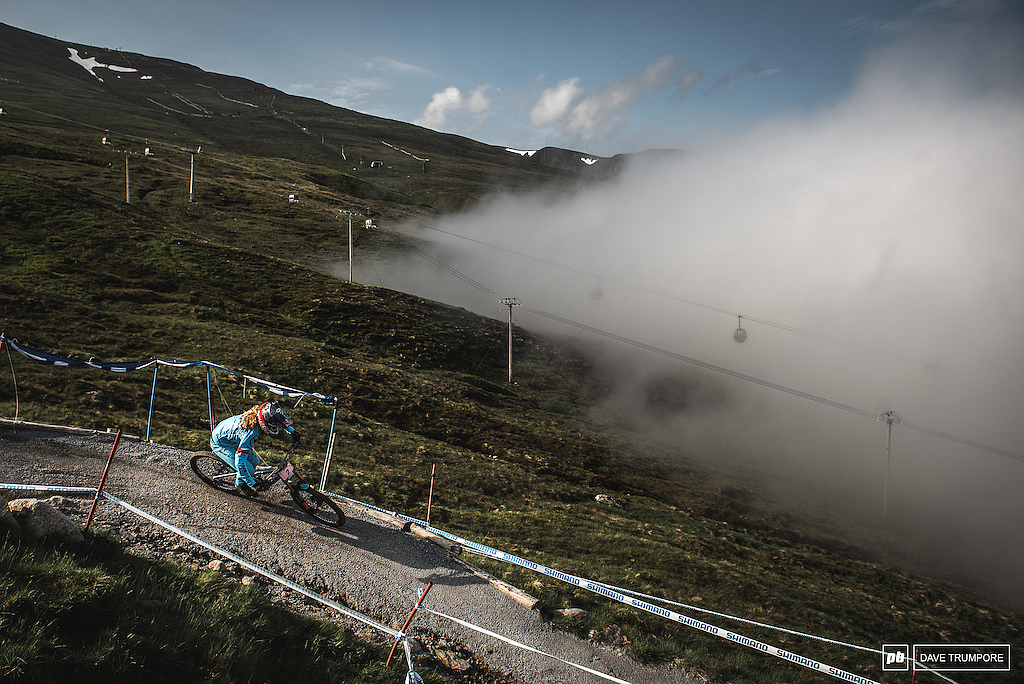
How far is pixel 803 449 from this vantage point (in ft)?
230

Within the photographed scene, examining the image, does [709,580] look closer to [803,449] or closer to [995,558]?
[995,558]

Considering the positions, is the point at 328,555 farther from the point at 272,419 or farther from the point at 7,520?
the point at 7,520

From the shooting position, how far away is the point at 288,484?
44.3ft

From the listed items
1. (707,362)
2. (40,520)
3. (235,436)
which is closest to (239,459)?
(235,436)

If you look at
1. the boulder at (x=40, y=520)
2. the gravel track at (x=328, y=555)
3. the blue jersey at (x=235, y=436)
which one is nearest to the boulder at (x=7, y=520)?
the boulder at (x=40, y=520)

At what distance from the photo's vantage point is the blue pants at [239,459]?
13.3 metres

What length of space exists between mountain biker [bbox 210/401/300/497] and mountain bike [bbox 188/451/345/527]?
1.17 ft

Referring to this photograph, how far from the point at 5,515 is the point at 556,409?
53.4 meters

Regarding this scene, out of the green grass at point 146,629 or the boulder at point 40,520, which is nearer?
the green grass at point 146,629

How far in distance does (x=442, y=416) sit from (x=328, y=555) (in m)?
30.4

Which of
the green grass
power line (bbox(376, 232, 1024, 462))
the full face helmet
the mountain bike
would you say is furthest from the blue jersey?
power line (bbox(376, 232, 1024, 462))

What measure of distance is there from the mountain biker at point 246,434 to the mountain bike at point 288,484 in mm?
355

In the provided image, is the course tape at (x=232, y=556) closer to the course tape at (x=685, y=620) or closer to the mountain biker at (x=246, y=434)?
the mountain biker at (x=246, y=434)

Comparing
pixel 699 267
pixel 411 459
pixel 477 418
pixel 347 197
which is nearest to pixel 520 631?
pixel 411 459
